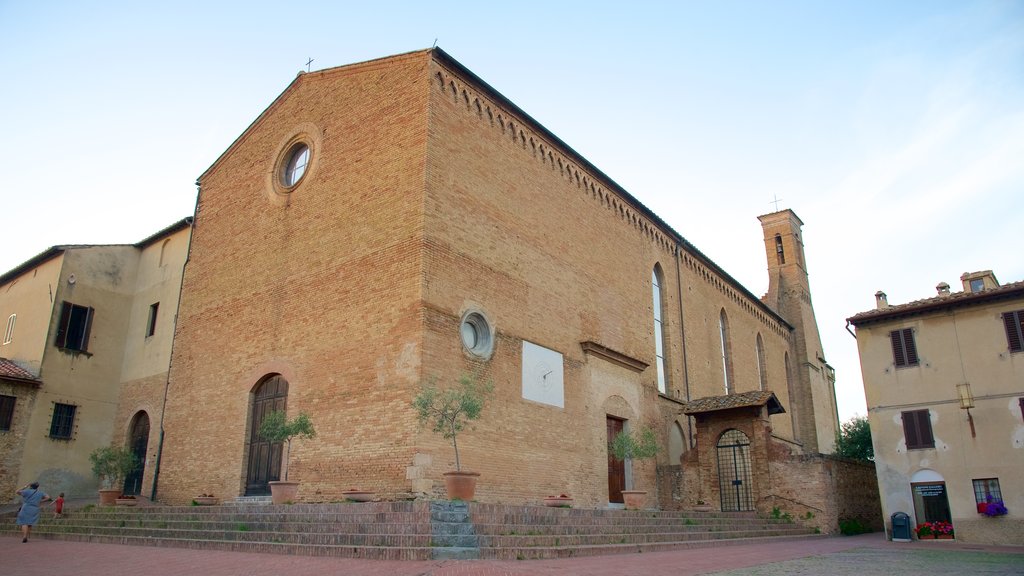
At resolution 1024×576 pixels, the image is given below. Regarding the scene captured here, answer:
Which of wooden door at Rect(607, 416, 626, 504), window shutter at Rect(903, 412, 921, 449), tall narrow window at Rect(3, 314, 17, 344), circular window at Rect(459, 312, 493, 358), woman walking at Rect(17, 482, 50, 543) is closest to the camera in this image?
woman walking at Rect(17, 482, 50, 543)

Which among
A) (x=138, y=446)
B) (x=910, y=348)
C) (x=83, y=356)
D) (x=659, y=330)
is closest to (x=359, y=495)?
(x=138, y=446)

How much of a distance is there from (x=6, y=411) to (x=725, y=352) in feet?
79.3

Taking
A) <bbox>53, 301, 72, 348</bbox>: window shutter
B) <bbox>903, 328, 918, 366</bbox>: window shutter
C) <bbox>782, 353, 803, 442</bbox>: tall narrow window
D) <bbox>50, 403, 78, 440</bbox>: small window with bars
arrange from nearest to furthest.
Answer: <bbox>903, 328, 918, 366</bbox>: window shutter → <bbox>50, 403, 78, 440</bbox>: small window with bars → <bbox>53, 301, 72, 348</bbox>: window shutter → <bbox>782, 353, 803, 442</bbox>: tall narrow window

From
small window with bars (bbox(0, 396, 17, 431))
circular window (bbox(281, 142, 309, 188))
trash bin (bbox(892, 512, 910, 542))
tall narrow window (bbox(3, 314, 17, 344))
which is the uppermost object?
circular window (bbox(281, 142, 309, 188))

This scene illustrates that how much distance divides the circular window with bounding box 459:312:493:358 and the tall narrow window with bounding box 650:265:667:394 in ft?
28.2

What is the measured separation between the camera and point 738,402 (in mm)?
19266

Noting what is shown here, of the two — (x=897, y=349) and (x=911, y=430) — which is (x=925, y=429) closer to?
(x=911, y=430)

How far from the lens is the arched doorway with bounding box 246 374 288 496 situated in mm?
15930

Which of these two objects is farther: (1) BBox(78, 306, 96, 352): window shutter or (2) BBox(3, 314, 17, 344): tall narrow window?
(2) BBox(3, 314, 17, 344): tall narrow window

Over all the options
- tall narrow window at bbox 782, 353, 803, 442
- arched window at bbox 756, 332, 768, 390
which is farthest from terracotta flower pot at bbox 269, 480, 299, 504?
tall narrow window at bbox 782, 353, 803, 442

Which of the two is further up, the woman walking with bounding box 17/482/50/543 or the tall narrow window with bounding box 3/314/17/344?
the tall narrow window with bounding box 3/314/17/344

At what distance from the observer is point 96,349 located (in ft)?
71.7

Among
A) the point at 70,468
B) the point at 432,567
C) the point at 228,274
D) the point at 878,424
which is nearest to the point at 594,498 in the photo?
the point at 878,424

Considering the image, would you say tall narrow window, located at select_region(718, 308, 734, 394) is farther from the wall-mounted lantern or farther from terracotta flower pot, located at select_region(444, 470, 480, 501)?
terracotta flower pot, located at select_region(444, 470, 480, 501)
